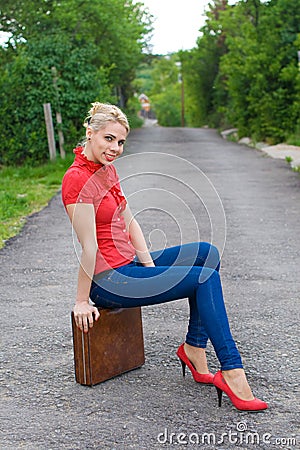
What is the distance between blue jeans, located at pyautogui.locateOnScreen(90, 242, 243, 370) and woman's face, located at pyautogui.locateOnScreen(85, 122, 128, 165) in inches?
23.7

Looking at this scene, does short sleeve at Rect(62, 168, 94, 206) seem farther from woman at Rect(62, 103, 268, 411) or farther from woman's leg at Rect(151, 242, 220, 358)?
woman's leg at Rect(151, 242, 220, 358)

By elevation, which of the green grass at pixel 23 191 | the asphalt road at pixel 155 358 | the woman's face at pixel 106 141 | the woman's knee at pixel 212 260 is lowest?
the green grass at pixel 23 191

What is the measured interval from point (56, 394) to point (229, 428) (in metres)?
0.98

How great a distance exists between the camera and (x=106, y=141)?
380 centimetres

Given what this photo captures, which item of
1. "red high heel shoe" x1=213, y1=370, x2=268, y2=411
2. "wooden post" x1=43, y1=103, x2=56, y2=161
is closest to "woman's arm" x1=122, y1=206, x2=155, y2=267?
"red high heel shoe" x1=213, y1=370, x2=268, y2=411

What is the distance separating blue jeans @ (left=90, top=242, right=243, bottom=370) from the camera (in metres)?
3.58

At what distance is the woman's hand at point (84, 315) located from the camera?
3.68 meters

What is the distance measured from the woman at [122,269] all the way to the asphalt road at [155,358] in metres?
0.21

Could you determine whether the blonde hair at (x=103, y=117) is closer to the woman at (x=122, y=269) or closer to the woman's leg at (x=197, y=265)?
the woman at (x=122, y=269)

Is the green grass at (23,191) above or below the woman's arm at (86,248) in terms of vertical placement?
below

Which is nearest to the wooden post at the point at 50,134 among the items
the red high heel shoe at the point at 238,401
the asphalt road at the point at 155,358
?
the asphalt road at the point at 155,358

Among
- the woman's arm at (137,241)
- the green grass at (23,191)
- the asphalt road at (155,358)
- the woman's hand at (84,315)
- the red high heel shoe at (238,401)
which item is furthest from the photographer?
the green grass at (23,191)

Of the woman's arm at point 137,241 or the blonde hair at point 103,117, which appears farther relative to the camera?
the woman's arm at point 137,241

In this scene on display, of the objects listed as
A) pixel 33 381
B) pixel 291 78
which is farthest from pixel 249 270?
pixel 291 78
